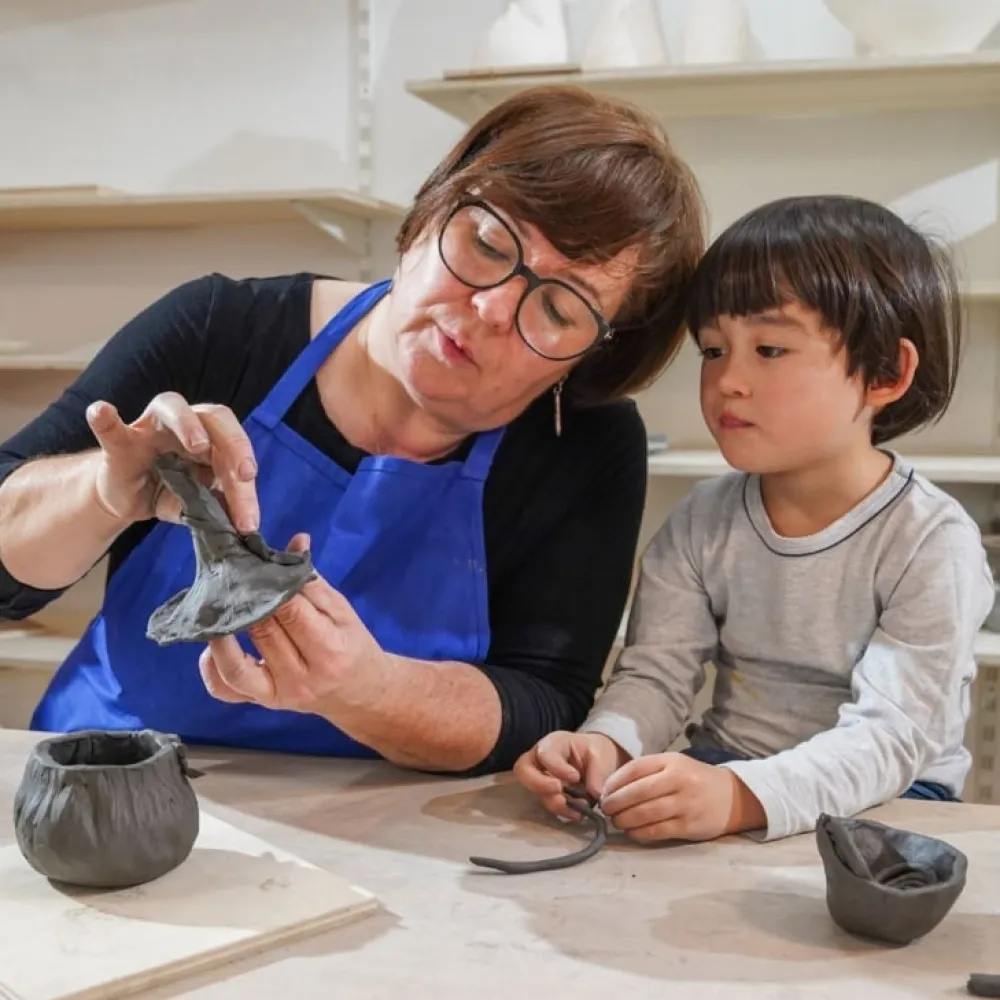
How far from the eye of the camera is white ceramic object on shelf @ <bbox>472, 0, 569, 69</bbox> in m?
2.13

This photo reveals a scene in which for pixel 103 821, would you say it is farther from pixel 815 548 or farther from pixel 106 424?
pixel 815 548

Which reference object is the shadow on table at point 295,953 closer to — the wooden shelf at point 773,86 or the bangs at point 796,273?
the bangs at point 796,273

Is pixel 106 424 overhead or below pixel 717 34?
below

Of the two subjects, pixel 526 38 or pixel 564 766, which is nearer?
pixel 564 766

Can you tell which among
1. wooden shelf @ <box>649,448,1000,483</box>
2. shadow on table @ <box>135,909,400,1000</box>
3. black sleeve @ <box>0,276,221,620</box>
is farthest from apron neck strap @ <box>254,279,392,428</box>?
wooden shelf @ <box>649,448,1000,483</box>

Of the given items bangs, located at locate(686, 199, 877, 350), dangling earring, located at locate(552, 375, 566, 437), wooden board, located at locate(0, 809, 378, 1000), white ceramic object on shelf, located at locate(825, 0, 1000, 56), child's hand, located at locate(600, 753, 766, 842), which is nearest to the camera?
wooden board, located at locate(0, 809, 378, 1000)

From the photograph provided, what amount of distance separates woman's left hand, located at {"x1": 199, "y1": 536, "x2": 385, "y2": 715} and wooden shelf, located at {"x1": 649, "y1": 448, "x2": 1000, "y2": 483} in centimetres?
106

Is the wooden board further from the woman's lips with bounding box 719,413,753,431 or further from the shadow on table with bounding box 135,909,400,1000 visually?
the woman's lips with bounding box 719,413,753,431

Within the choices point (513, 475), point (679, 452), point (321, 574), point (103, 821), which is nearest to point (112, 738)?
point (103, 821)

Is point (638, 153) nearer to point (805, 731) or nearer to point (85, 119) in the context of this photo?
point (805, 731)

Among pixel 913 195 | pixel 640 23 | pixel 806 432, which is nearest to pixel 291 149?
pixel 640 23

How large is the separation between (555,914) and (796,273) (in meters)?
0.70

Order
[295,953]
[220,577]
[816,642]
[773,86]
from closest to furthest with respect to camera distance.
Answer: [295,953], [220,577], [816,642], [773,86]

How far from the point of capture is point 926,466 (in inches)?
80.7
